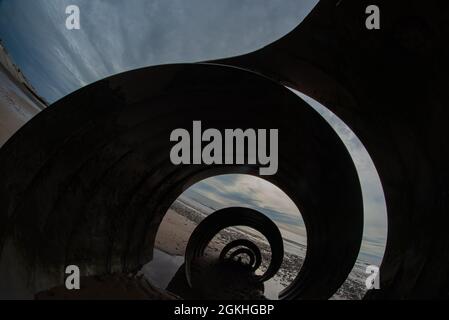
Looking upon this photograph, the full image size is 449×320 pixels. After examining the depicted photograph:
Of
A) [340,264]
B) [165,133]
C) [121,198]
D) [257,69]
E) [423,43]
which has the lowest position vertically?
[340,264]

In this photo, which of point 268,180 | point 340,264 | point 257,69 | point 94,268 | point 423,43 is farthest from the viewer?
point 268,180

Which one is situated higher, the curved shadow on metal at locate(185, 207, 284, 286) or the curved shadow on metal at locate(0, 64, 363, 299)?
the curved shadow on metal at locate(0, 64, 363, 299)

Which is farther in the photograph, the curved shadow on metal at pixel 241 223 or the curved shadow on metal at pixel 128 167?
the curved shadow on metal at pixel 241 223

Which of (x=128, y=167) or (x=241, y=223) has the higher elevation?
(x=128, y=167)

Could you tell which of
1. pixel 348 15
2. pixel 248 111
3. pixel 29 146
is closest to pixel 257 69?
pixel 248 111

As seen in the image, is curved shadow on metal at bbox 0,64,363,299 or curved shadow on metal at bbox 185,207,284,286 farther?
curved shadow on metal at bbox 185,207,284,286

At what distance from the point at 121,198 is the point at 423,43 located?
5829 mm

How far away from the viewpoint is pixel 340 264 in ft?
20.0

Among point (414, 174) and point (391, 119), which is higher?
point (391, 119)

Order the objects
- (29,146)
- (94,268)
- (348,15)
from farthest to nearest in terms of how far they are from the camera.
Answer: (94,268), (348,15), (29,146)

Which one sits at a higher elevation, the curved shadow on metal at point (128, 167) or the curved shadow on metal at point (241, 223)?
the curved shadow on metal at point (128, 167)

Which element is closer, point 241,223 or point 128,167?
point 128,167
